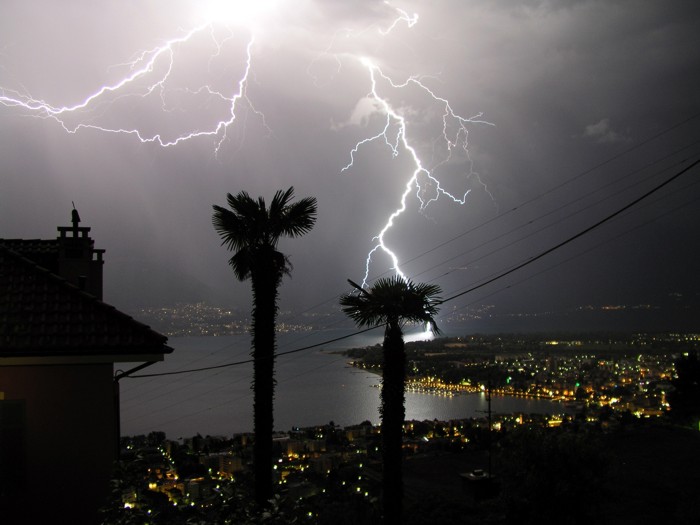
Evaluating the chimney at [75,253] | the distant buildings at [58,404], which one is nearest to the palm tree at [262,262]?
the chimney at [75,253]

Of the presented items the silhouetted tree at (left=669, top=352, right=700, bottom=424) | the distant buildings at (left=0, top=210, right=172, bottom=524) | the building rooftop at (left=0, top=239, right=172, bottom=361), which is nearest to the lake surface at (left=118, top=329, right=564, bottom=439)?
the silhouetted tree at (left=669, top=352, right=700, bottom=424)

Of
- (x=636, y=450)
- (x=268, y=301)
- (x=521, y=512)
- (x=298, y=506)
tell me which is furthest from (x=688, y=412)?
(x=298, y=506)

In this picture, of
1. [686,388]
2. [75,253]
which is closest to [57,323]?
[75,253]

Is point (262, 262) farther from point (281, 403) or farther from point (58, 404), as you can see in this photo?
point (281, 403)

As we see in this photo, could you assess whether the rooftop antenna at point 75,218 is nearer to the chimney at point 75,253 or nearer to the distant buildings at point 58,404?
the chimney at point 75,253

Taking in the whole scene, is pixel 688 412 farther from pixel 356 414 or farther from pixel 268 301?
pixel 356 414

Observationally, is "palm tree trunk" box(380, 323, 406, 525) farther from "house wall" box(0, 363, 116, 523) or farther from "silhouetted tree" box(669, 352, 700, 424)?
"silhouetted tree" box(669, 352, 700, 424)
